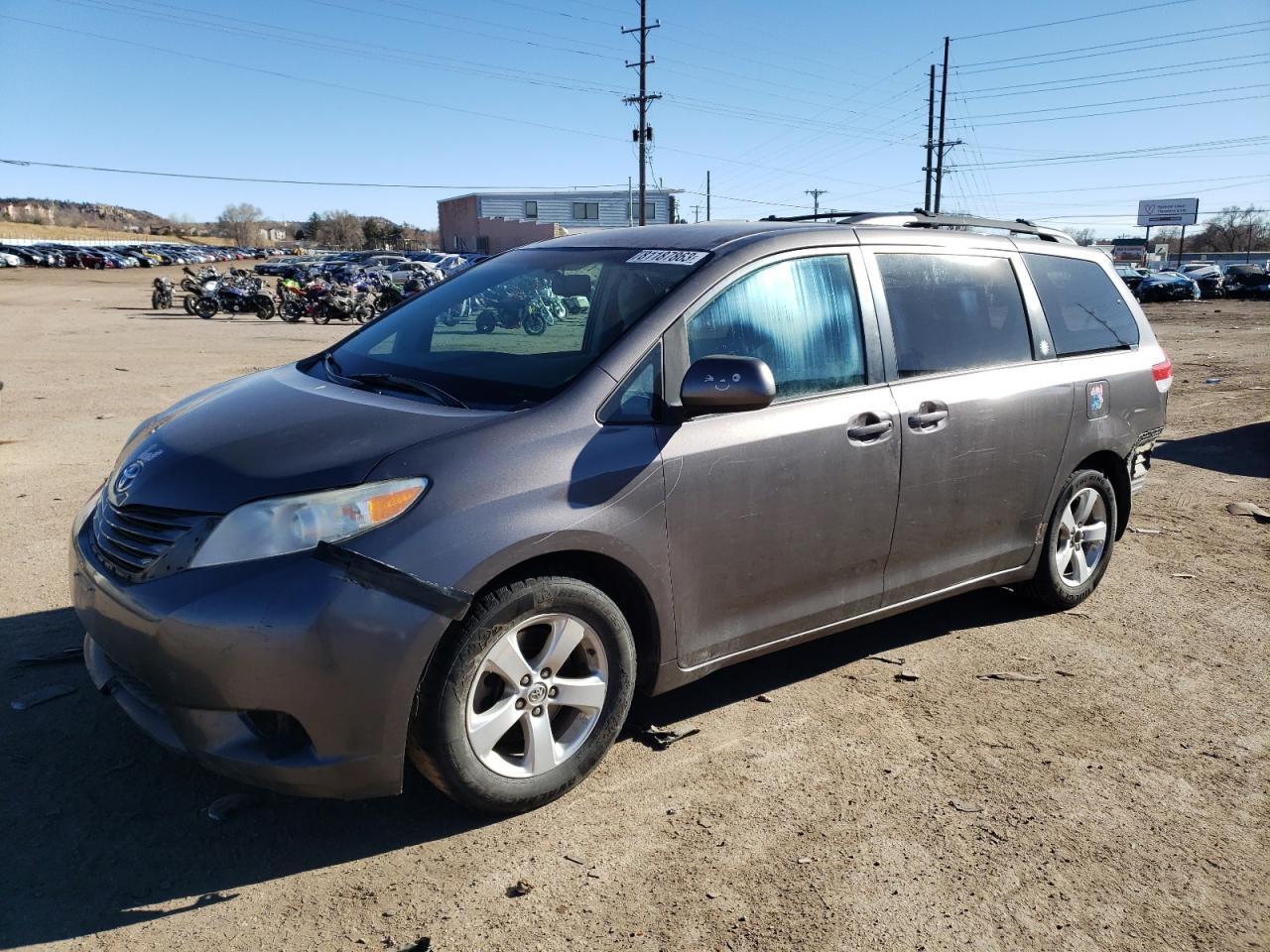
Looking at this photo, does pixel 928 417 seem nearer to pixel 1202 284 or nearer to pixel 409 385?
pixel 409 385

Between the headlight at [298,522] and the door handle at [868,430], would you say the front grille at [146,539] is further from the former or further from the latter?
the door handle at [868,430]

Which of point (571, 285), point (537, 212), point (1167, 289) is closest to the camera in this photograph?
point (571, 285)

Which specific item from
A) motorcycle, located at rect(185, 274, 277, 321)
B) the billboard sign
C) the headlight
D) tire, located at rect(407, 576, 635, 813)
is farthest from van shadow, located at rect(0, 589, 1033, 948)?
the billboard sign

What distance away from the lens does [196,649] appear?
2691mm

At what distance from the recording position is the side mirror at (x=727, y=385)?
10.6 ft

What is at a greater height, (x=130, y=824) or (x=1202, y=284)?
(x=1202, y=284)

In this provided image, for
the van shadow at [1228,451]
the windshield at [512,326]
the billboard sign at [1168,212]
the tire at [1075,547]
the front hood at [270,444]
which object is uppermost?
the billboard sign at [1168,212]

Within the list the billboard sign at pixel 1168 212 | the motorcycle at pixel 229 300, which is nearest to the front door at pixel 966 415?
the motorcycle at pixel 229 300

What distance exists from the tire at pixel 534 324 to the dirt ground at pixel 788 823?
1543 millimetres

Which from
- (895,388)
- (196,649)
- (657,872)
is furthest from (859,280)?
(196,649)

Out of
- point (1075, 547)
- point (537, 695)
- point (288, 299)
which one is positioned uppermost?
point (288, 299)

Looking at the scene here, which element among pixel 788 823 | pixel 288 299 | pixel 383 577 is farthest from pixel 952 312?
pixel 288 299

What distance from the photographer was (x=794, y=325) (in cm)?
377

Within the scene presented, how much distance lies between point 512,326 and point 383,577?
150cm
